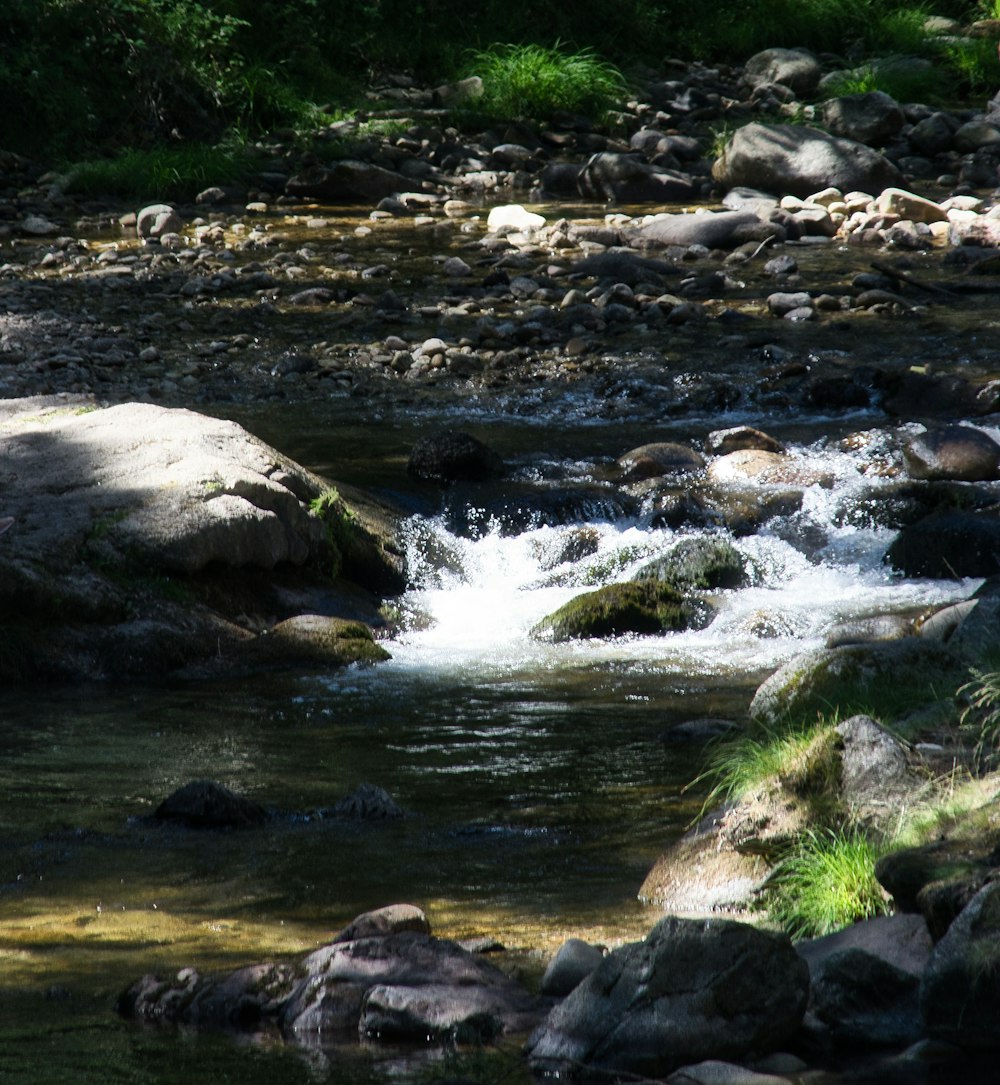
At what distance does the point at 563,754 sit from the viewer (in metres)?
5.73

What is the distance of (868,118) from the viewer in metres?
20.3

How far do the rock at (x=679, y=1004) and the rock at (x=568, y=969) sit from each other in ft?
0.86

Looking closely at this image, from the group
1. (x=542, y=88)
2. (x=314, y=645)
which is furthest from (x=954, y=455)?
(x=542, y=88)

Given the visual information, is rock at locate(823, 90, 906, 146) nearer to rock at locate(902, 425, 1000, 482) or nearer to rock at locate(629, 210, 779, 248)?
rock at locate(629, 210, 779, 248)

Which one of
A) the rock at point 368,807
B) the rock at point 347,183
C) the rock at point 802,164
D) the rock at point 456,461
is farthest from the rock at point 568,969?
the rock at point 347,183

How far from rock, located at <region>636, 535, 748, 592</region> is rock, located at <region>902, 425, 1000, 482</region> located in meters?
1.78

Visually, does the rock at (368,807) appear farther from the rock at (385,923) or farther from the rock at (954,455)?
the rock at (954,455)

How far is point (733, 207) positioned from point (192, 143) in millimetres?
7212

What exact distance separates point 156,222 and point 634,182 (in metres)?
5.44

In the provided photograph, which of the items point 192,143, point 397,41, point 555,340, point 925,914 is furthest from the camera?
point 397,41

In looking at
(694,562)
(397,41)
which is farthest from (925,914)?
(397,41)

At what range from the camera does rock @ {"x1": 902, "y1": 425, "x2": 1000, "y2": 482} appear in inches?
372

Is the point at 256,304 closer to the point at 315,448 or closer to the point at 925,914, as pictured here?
the point at 315,448

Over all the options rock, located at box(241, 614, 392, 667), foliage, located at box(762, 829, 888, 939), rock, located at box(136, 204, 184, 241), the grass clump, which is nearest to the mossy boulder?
rock, located at box(241, 614, 392, 667)
